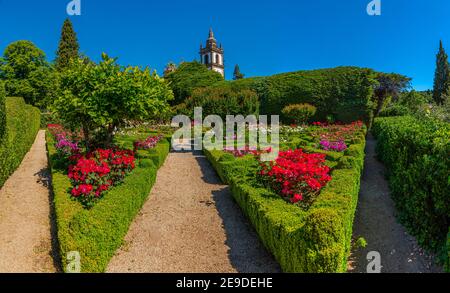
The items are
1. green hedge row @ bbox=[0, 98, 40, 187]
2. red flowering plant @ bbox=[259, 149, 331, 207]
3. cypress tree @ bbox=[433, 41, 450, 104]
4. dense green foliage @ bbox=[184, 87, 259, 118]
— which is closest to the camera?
red flowering plant @ bbox=[259, 149, 331, 207]

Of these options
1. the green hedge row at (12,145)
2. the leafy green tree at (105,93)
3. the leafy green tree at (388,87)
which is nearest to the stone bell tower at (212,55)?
the leafy green tree at (388,87)

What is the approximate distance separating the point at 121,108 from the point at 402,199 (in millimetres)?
7293

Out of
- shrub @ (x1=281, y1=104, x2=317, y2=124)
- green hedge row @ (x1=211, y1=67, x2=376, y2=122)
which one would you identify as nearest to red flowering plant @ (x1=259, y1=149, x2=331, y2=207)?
shrub @ (x1=281, y1=104, x2=317, y2=124)

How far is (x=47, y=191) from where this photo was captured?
28.7 feet

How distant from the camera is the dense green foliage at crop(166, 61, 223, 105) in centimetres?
3269

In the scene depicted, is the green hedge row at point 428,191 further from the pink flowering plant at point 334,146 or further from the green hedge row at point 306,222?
the pink flowering plant at point 334,146

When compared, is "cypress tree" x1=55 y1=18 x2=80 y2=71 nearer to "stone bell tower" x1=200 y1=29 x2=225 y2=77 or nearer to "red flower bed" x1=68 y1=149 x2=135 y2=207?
"red flower bed" x1=68 y1=149 x2=135 y2=207

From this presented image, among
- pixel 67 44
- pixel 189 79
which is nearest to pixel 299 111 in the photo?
pixel 189 79

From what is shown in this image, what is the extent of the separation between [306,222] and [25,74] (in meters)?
33.9

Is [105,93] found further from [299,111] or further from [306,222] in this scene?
[299,111]

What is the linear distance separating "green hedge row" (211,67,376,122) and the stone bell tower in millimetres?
46648

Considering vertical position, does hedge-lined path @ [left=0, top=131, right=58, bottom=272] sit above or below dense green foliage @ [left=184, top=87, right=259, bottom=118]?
below

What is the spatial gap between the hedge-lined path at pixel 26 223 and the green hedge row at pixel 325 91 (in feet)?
Result: 65.2
